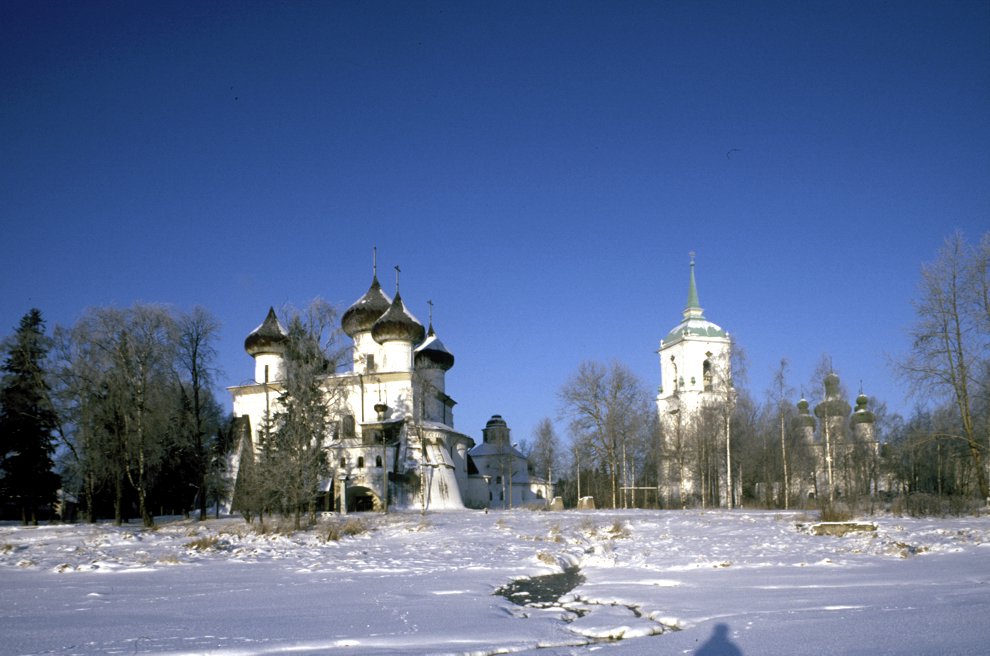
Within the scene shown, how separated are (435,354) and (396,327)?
4.27 meters

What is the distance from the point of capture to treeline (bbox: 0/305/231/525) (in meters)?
27.5

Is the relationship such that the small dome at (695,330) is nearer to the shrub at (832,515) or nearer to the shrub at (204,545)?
the shrub at (832,515)

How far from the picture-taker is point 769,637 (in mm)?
6734

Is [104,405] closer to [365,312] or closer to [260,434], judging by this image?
[260,434]

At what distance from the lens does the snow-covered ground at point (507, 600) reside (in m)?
6.97

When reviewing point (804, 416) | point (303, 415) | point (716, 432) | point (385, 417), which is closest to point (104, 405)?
point (303, 415)

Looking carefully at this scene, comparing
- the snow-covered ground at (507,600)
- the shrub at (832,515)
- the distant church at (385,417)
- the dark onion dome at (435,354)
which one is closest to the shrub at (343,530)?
the snow-covered ground at (507,600)

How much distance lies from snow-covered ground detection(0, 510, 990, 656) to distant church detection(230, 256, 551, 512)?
19.0 m

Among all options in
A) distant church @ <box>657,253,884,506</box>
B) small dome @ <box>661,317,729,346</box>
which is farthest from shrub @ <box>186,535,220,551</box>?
small dome @ <box>661,317,729,346</box>

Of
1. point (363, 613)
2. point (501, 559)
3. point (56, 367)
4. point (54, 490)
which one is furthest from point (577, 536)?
point (54, 490)

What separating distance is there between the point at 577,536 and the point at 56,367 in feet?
65.6

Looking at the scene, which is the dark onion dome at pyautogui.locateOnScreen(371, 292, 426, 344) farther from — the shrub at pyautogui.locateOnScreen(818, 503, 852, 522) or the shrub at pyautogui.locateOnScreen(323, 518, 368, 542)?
the shrub at pyautogui.locateOnScreen(818, 503, 852, 522)

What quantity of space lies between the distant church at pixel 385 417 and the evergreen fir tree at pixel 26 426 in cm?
869

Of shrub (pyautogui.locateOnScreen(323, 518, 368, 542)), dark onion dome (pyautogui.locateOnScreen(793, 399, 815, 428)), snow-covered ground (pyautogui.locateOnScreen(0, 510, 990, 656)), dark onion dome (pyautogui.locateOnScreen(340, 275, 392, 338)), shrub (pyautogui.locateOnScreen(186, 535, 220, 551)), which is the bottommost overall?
shrub (pyautogui.locateOnScreen(323, 518, 368, 542))
